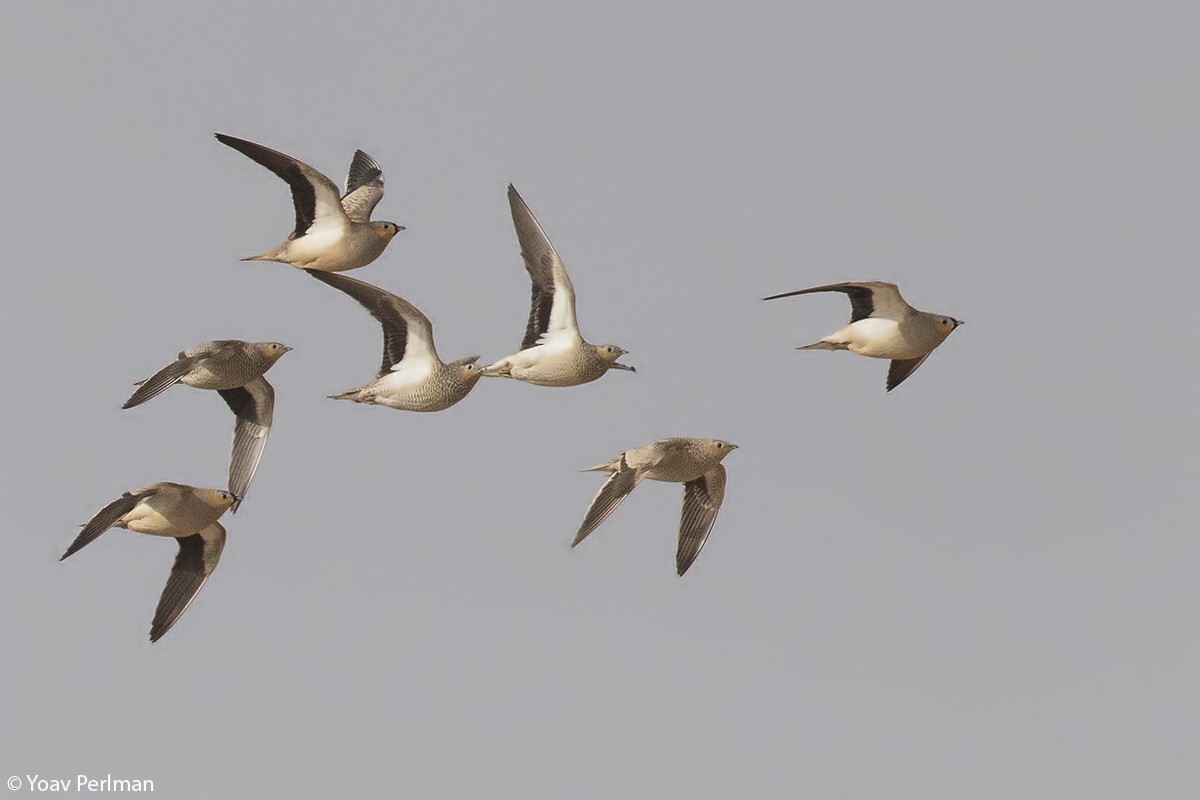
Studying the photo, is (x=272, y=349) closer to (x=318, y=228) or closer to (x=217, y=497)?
(x=318, y=228)

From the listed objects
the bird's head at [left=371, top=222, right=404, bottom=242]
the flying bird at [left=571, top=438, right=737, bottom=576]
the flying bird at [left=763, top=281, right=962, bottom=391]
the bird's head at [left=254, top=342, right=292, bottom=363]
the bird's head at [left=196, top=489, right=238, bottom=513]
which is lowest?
the flying bird at [left=571, top=438, right=737, bottom=576]

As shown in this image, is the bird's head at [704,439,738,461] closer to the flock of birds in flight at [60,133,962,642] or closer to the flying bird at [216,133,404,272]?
the flock of birds in flight at [60,133,962,642]

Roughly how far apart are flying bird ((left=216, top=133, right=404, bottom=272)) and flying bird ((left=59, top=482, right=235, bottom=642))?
3594 mm

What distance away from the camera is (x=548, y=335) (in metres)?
27.0

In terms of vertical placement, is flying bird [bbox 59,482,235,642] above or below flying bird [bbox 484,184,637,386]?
below

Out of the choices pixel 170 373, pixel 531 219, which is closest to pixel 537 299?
pixel 531 219

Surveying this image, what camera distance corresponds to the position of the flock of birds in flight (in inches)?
1037

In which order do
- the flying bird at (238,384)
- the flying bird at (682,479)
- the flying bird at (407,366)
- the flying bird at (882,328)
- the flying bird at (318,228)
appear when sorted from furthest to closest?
the flying bird at (882,328) < the flying bird at (318,228) < the flying bird at (407,366) < the flying bird at (238,384) < the flying bird at (682,479)

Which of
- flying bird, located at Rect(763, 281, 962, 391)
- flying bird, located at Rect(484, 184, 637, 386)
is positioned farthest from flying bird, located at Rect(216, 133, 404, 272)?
flying bird, located at Rect(763, 281, 962, 391)

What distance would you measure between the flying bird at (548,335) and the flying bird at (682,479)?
116cm

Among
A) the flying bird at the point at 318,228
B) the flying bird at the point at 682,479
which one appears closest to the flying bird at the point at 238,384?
the flying bird at the point at 318,228

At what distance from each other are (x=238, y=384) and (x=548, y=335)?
175 inches

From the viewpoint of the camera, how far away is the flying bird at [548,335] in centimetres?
2677

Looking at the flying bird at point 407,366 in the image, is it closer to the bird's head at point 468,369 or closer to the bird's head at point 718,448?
the bird's head at point 468,369
